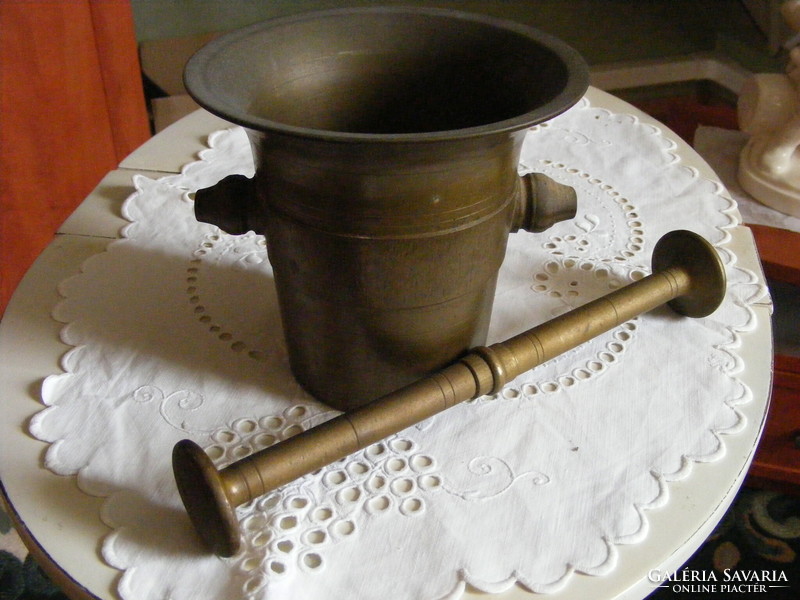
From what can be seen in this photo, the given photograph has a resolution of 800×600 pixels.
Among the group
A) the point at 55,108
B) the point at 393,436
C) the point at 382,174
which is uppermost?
the point at 382,174

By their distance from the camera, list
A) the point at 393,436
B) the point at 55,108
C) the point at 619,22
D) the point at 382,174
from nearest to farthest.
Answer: the point at 382,174 → the point at 393,436 → the point at 55,108 → the point at 619,22

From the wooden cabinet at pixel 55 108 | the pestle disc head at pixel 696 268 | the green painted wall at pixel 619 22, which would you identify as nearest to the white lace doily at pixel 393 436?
the pestle disc head at pixel 696 268

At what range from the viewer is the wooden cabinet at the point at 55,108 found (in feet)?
3.59

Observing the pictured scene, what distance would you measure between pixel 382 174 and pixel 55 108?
98 centimetres

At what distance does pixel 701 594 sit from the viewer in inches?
37.7

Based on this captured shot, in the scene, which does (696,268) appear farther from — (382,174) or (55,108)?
(55,108)

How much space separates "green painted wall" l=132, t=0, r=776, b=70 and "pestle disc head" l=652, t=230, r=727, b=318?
994 mm

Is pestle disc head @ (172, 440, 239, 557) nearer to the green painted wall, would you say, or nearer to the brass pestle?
the brass pestle

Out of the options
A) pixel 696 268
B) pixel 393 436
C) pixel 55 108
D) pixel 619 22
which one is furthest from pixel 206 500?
pixel 619 22

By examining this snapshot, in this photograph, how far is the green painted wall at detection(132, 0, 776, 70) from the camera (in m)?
1.40

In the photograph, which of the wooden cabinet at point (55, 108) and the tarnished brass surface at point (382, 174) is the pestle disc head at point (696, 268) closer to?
the tarnished brass surface at point (382, 174)

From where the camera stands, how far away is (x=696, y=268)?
603 mm

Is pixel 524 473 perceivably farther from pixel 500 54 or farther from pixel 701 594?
pixel 701 594

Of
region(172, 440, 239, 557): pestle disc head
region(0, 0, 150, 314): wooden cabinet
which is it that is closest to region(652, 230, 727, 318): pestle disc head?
region(172, 440, 239, 557): pestle disc head
